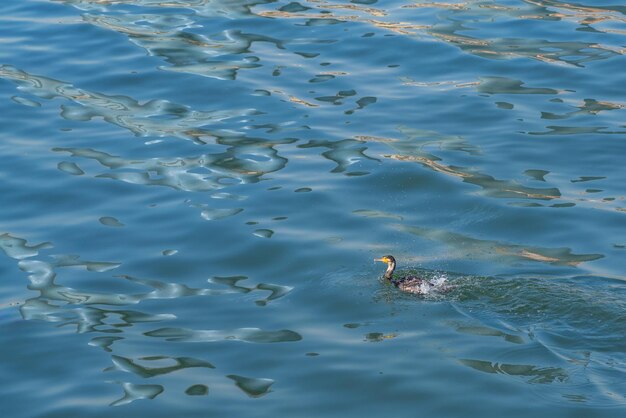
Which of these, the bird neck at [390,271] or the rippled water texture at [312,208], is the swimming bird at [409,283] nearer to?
the bird neck at [390,271]

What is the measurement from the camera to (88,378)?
43.1ft

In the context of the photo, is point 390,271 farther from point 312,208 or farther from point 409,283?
point 312,208

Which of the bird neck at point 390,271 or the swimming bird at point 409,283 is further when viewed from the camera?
the bird neck at point 390,271

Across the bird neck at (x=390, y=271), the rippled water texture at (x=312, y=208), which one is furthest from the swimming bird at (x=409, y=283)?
the rippled water texture at (x=312, y=208)

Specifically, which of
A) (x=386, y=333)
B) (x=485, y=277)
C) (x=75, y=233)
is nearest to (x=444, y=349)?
(x=386, y=333)

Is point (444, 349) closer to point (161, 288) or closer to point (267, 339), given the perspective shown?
point (267, 339)

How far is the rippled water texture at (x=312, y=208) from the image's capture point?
1290 centimetres

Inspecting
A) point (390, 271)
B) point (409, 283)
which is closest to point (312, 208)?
point (390, 271)

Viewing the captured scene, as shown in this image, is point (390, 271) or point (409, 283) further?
point (390, 271)

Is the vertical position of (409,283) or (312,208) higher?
(409,283)

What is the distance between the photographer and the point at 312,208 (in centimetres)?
1727

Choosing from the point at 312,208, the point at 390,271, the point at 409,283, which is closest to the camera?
the point at 409,283

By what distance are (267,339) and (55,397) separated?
2472 mm

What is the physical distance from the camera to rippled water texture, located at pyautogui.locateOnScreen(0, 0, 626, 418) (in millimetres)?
12898
